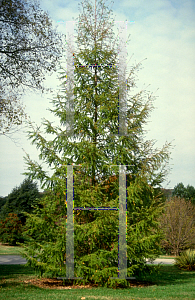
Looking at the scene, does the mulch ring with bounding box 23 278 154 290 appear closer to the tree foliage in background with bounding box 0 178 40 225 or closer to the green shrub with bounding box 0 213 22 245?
the green shrub with bounding box 0 213 22 245

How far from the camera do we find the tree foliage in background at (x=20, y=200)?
73.3 feet

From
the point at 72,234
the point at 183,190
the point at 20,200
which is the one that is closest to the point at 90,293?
the point at 72,234

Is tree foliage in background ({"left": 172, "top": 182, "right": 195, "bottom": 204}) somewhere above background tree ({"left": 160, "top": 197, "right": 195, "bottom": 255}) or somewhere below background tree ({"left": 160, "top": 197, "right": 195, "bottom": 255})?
above

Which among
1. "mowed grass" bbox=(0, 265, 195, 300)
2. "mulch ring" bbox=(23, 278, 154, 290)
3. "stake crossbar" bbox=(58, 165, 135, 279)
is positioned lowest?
"mulch ring" bbox=(23, 278, 154, 290)

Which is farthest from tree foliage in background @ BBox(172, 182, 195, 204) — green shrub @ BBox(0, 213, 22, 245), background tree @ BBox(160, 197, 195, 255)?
green shrub @ BBox(0, 213, 22, 245)

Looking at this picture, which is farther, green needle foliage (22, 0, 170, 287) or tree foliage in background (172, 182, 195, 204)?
tree foliage in background (172, 182, 195, 204)

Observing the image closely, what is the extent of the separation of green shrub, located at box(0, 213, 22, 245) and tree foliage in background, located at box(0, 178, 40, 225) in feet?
4.42

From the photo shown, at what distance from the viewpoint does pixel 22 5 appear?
341 inches

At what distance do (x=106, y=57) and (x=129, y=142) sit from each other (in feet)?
8.77

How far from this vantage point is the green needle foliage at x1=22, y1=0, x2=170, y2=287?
6.94m

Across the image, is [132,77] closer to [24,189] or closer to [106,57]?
[106,57]

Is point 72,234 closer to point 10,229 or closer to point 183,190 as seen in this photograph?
point 10,229

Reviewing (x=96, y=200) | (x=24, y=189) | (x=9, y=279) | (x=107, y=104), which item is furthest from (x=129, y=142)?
(x=24, y=189)

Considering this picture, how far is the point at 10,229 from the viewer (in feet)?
67.1
